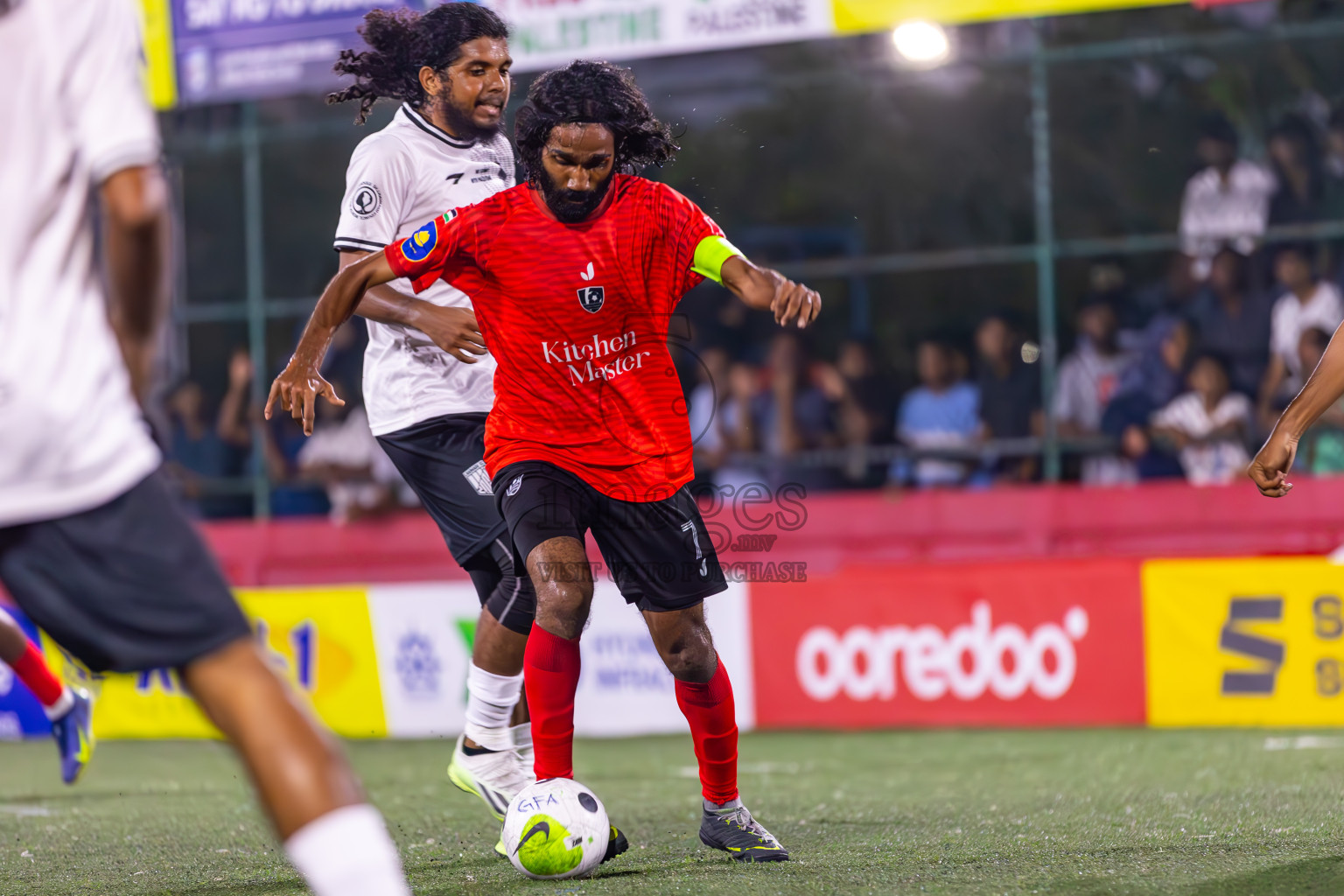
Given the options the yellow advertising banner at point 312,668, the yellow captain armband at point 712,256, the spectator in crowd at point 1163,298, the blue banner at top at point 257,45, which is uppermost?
the blue banner at top at point 257,45

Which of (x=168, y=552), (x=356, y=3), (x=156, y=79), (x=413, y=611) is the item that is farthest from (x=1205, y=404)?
(x=168, y=552)

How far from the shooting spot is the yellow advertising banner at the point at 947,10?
9812 mm

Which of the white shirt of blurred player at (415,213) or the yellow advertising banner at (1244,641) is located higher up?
the white shirt of blurred player at (415,213)

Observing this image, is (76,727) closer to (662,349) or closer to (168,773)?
(168,773)

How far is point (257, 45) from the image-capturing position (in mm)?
11758

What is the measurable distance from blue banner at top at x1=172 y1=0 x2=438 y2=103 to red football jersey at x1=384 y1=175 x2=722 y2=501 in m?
7.25

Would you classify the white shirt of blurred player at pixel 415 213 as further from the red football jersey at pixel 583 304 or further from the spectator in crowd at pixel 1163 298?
the spectator in crowd at pixel 1163 298

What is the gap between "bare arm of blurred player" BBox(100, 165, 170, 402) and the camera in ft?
8.21

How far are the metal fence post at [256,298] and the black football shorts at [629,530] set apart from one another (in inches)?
322

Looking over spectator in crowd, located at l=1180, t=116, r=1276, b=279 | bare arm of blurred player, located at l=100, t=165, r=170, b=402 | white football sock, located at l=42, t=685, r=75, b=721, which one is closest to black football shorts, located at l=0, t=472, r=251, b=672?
bare arm of blurred player, located at l=100, t=165, r=170, b=402

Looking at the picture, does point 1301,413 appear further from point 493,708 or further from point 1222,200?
point 1222,200

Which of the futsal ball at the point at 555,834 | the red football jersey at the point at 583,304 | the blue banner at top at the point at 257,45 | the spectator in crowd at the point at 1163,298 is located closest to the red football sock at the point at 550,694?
the futsal ball at the point at 555,834

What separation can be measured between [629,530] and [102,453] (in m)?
2.11

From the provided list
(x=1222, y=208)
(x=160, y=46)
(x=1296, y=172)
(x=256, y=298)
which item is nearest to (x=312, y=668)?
(x=256, y=298)
